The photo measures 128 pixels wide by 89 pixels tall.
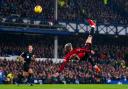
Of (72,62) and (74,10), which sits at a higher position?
(74,10)

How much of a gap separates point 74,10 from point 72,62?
7738mm

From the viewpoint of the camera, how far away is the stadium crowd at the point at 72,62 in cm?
4138

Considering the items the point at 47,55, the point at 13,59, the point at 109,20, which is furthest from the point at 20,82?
the point at 109,20

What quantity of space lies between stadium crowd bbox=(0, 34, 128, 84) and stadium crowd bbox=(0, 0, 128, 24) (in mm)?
2355

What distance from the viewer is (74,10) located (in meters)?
51.3

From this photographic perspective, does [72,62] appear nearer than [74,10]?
Yes

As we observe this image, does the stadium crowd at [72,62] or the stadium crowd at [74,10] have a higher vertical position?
the stadium crowd at [74,10]

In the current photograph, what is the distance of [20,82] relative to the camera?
34969mm

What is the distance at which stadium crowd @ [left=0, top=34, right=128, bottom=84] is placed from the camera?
41375 millimetres

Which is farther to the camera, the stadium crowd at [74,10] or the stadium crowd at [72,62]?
the stadium crowd at [74,10]

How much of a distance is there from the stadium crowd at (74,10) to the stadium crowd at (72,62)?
236 cm

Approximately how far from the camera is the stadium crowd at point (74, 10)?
154 ft

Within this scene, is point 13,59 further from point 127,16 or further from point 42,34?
point 127,16

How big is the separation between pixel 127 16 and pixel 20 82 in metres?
23.9
